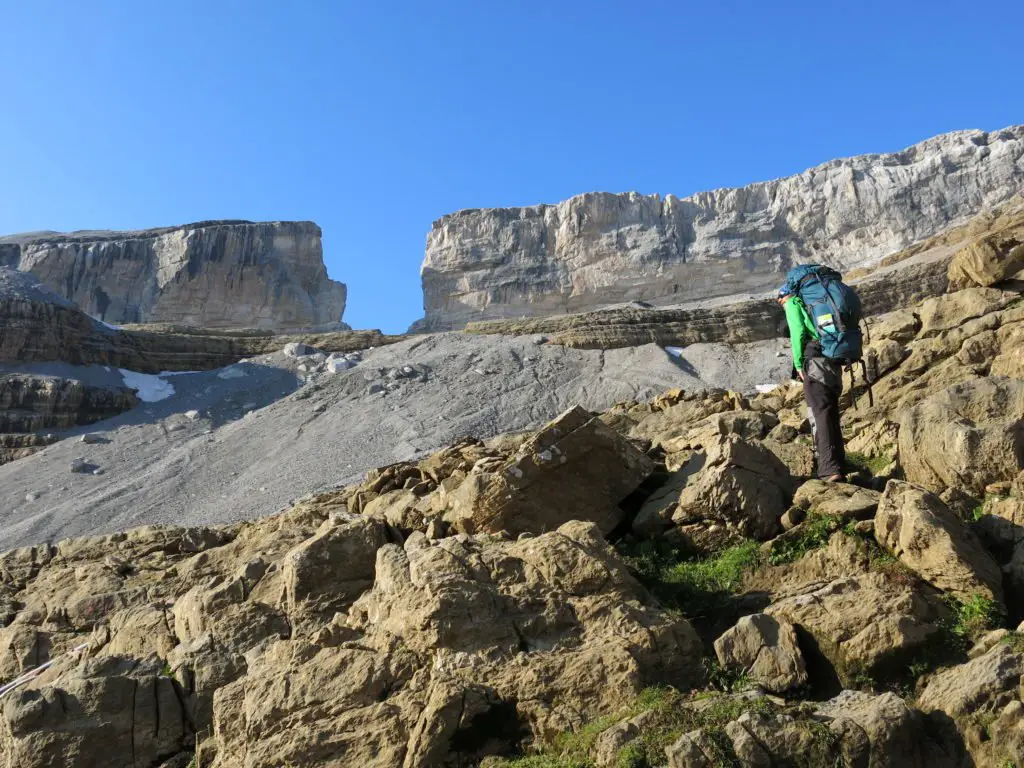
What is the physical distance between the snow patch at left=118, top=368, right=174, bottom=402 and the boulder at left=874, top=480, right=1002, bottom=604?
32536 millimetres

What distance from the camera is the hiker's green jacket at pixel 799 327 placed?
28.6ft

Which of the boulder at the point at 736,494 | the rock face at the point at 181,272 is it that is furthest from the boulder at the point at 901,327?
the rock face at the point at 181,272

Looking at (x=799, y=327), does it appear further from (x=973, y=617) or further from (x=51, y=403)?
(x=51, y=403)

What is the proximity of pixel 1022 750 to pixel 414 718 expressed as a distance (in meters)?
3.03

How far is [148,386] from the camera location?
36.3 metres

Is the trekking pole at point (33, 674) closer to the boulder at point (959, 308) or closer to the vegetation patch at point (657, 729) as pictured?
the vegetation patch at point (657, 729)

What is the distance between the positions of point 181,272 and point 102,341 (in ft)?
103

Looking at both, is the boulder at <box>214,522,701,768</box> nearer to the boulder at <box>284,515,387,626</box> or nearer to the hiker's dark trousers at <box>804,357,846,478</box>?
the boulder at <box>284,515,387,626</box>

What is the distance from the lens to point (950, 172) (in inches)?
2441

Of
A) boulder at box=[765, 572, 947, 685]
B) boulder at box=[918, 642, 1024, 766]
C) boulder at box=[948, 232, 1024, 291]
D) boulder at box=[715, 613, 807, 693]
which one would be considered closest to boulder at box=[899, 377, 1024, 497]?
boulder at box=[765, 572, 947, 685]

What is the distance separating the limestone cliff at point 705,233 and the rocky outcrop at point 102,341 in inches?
1047

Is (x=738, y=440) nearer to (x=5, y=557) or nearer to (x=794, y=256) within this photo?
(x=5, y=557)

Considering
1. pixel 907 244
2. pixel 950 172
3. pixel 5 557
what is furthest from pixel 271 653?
pixel 950 172

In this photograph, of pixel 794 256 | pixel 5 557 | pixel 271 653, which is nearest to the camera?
pixel 271 653
